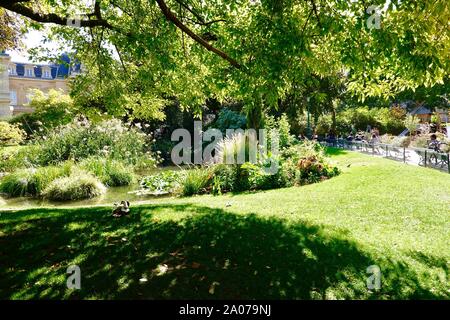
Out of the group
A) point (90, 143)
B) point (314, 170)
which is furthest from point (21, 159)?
point (314, 170)

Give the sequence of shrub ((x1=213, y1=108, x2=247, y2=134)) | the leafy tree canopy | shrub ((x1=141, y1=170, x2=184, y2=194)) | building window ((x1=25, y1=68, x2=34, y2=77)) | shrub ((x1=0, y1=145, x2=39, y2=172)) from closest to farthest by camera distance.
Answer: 1. the leafy tree canopy
2. shrub ((x1=141, y1=170, x2=184, y2=194))
3. shrub ((x1=0, y1=145, x2=39, y2=172))
4. shrub ((x1=213, y1=108, x2=247, y2=134))
5. building window ((x1=25, y1=68, x2=34, y2=77))

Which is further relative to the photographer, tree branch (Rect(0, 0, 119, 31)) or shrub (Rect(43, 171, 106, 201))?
shrub (Rect(43, 171, 106, 201))

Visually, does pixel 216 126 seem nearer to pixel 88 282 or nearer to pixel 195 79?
pixel 195 79

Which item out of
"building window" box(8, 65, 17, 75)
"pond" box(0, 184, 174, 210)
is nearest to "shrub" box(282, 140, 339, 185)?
"pond" box(0, 184, 174, 210)

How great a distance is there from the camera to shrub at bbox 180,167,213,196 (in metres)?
12.1

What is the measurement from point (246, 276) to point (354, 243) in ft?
7.19

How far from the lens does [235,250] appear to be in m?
5.23

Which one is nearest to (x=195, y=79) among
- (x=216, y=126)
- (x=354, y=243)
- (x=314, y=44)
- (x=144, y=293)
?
(x=314, y=44)

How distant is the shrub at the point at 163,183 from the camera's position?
1304 cm

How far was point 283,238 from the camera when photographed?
577 cm

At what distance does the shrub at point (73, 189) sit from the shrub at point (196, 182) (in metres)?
3.14

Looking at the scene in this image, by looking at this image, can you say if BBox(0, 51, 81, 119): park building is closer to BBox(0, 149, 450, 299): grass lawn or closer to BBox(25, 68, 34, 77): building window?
BBox(25, 68, 34, 77): building window

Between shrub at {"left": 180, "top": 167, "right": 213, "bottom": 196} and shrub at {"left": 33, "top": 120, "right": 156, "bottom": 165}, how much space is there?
206 inches
